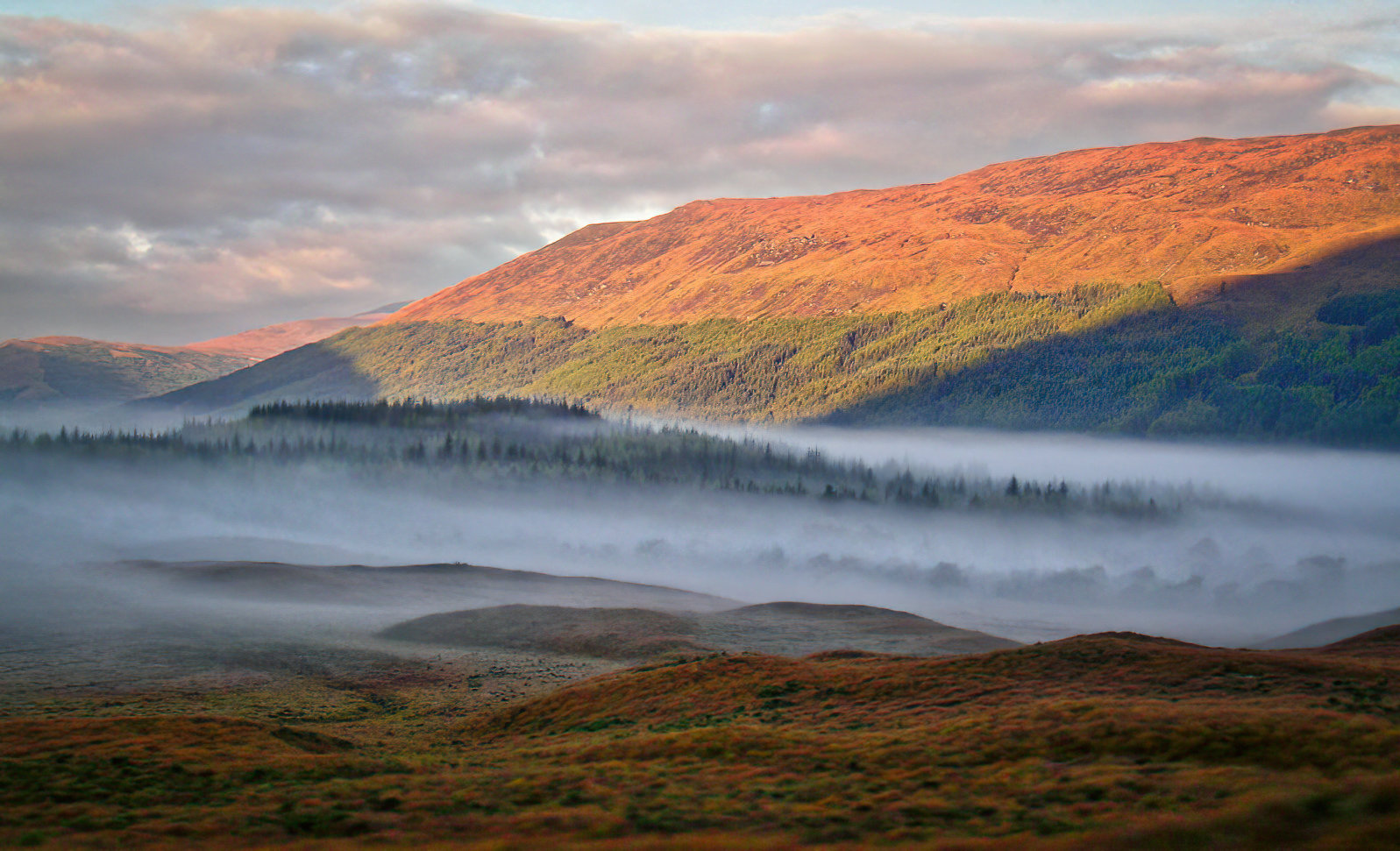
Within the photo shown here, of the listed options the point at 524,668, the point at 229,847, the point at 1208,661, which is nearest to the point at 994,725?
the point at 1208,661

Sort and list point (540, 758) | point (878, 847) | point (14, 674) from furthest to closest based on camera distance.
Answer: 1. point (14, 674)
2. point (540, 758)
3. point (878, 847)

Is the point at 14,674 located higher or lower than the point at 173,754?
lower

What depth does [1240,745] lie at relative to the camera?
4697 centimetres

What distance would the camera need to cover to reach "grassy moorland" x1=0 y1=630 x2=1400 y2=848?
36031 millimetres

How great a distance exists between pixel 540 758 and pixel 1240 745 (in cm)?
4346

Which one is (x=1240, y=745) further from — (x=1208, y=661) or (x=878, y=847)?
(x=1208, y=661)

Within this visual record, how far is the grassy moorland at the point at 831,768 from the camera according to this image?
36.0 m

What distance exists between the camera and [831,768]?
172ft

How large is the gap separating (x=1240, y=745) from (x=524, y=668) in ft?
437

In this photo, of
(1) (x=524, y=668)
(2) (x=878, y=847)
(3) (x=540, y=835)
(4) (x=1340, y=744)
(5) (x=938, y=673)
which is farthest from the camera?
(1) (x=524, y=668)

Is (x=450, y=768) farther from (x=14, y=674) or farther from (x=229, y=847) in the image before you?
(x=14, y=674)

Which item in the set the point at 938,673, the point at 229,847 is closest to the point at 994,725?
the point at 938,673

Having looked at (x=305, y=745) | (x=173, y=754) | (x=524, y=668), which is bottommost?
(x=524, y=668)

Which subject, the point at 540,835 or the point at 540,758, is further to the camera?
the point at 540,758
